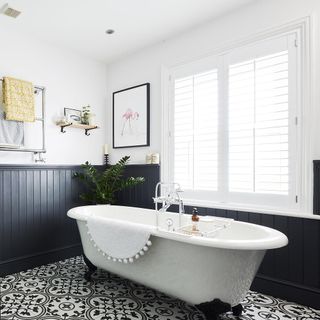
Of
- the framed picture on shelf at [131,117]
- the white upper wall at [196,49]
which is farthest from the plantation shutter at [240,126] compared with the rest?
the framed picture on shelf at [131,117]

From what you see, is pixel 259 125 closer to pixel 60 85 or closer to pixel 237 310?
pixel 237 310

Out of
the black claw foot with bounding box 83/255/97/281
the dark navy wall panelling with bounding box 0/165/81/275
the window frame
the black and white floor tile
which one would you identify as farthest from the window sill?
the dark navy wall panelling with bounding box 0/165/81/275

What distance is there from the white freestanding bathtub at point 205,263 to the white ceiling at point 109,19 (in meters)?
2.03

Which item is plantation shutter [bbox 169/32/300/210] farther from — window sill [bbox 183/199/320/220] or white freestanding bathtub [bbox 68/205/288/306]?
white freestanding bathtub [bbox 68/205/288/306]

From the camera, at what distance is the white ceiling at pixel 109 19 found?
96.9 inches

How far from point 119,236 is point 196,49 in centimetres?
210

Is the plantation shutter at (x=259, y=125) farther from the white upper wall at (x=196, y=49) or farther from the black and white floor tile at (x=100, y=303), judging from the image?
the black and white floor tile at (x=100, y=303)

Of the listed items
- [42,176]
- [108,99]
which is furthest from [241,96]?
[42,176]

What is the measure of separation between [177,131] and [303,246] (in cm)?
167

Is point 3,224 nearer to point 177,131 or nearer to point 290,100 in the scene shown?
point 177,131

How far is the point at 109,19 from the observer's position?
2721 millimetres

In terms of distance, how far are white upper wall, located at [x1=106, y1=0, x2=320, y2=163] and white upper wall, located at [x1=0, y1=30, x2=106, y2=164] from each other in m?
0.19

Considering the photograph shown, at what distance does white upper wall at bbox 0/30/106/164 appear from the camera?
2.91m

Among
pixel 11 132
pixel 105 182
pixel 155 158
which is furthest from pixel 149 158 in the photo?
pixel 11 132
